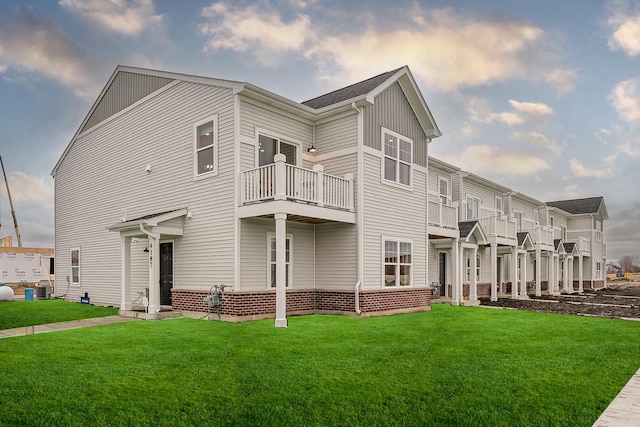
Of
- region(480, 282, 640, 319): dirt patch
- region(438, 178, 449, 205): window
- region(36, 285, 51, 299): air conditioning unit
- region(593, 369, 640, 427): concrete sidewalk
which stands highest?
region(438, 178, 449, 205): window

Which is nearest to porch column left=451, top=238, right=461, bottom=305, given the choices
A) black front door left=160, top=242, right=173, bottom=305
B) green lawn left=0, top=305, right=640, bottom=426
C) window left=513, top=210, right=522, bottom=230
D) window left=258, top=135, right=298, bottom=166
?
window left=258, top=135, right=298, bottom=166

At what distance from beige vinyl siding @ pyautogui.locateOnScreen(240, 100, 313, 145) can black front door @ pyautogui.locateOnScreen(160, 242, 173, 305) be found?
489 cm

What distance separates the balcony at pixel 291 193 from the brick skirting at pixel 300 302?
2.34 m

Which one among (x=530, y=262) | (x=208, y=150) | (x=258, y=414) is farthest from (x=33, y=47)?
(x=530, y=262)

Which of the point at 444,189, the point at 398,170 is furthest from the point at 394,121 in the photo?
the point at 444,189

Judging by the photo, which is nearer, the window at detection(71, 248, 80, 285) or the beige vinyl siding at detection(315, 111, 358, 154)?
the beige vinyl siding at detection(315, 111, 358, 154)

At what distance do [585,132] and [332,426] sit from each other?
2073 centimetres

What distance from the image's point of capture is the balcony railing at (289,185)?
41.3 feet

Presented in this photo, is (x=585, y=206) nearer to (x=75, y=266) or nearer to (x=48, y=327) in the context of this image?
(x=75, y=266)

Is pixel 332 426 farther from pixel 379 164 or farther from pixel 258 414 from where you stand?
pixel 379 164

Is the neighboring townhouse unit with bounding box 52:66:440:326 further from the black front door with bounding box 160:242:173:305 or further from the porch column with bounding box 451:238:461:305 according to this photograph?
the porch column with bounding box 451:238:461:305

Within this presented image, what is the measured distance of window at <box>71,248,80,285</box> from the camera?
2088cm

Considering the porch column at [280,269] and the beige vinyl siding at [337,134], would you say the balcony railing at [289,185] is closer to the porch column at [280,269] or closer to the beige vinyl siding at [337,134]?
the porch column at [280,269]

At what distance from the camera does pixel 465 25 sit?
15.2 metres
